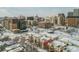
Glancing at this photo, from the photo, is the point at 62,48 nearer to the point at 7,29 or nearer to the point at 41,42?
the point at 41,42

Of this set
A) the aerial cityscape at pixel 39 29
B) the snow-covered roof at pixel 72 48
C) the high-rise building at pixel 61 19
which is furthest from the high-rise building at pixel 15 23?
the snow-covered roof at pixel 72 48

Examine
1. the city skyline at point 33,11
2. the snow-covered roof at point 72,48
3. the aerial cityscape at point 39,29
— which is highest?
the city skyline at point 33,11

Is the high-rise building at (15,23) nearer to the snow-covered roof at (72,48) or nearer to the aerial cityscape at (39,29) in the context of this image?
the aerial cityscape at (39,29)

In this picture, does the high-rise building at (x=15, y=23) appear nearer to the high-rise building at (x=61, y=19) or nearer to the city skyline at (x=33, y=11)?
the city skyline at (x=33, y=11)

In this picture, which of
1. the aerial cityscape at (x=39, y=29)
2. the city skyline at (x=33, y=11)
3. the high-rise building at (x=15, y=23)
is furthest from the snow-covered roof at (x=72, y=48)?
the high-rise building at (x=15, y=23)

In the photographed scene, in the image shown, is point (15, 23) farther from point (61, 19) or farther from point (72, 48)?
point (72, 48)

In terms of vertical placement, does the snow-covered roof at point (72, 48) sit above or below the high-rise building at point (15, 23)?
below

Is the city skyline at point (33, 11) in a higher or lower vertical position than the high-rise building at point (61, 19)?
higher
